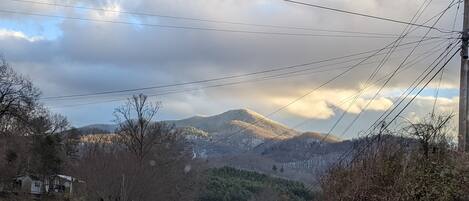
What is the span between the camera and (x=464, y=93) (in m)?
16.1

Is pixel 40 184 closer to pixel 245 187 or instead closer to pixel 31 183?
pixel 31 183

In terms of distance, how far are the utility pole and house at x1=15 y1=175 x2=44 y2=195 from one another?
71444 mm

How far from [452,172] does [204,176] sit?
3021 inches

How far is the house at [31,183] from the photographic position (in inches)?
3158

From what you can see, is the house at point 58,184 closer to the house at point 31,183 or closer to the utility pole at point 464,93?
the house at point 31,183

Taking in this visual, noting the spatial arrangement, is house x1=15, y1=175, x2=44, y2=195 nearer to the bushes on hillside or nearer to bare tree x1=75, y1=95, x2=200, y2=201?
bare tree x1=75, y1=95, x2=200, y2=201

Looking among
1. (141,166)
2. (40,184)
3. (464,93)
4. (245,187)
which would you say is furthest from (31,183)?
(464,93)

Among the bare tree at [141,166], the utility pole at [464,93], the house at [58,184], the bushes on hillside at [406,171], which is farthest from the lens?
the house at [58,184]

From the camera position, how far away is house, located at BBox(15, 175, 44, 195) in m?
80.2

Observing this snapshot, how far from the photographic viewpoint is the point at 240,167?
13262 cm

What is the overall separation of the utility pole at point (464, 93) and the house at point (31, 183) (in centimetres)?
7144

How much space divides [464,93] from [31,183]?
76.8 m

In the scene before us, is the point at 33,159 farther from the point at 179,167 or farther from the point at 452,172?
the point at 452,172

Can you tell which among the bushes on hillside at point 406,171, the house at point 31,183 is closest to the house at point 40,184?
the house at point 31,183
